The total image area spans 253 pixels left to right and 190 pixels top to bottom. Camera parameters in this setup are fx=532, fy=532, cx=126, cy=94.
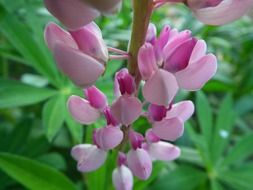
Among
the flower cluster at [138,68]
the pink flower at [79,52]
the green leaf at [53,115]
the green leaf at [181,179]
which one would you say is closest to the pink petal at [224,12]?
the flower cluster at [138,68]

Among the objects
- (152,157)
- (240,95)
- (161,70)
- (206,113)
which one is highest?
(161,70)

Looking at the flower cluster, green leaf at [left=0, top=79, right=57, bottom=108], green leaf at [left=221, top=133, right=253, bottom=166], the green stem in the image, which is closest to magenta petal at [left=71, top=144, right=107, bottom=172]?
the flower cluster

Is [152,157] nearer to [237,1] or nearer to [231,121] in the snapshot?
[237,1]

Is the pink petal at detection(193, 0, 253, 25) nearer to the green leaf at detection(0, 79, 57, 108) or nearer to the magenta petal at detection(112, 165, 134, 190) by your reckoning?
the magenta petal at detection(112, 165, 134, 190)

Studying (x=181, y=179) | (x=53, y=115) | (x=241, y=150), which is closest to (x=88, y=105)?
(x=53, y=115)

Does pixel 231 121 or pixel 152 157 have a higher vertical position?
pixel 152 157

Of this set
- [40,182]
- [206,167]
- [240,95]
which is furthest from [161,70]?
[240,95]
